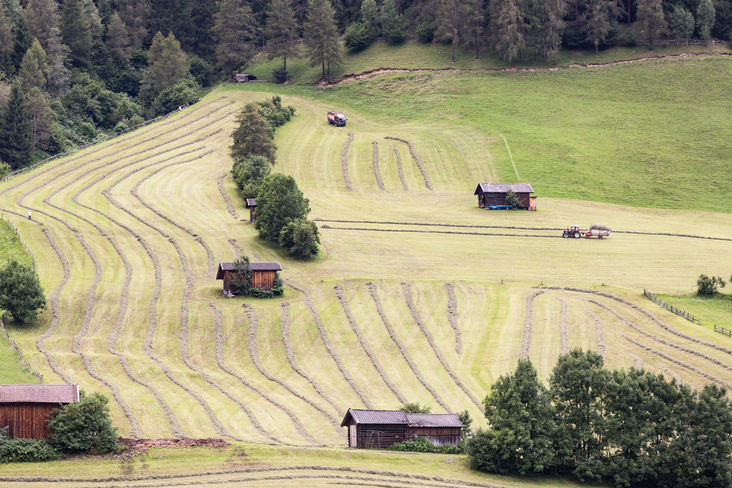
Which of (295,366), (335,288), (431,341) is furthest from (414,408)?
(335,288)

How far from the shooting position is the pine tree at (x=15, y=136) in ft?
522

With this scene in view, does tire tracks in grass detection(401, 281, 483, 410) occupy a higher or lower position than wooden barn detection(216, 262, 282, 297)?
lower

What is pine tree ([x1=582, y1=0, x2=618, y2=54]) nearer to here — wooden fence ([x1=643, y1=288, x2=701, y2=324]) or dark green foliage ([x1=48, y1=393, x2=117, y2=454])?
wooden fence ([x1=643, y1=288, x2=701, y2=324])

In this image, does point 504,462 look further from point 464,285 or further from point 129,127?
point 129,127

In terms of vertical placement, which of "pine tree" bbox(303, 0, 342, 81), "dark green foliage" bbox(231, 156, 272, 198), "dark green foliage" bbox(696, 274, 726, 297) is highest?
"pine tree" bbox(303, 0, 342, 81)

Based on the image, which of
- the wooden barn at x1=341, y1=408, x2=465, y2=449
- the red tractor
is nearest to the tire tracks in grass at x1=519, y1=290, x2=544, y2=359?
the wooden barn at x1=341, y1=408, x2=465, y2=449

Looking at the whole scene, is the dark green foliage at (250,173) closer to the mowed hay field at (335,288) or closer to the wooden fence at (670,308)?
the mowed hay field at (335,288)

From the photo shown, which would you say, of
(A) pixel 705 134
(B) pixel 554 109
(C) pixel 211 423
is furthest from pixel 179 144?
(C) pixel 211 423

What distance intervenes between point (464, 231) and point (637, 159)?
40.5 metres

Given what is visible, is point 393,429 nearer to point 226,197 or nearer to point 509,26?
point 226,197

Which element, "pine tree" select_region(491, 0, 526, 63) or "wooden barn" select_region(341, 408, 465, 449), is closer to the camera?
"wooden barn" select_region(341, 408, 465, 449)

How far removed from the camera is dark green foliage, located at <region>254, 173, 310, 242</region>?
411 ft

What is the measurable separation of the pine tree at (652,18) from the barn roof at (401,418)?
13316 cm

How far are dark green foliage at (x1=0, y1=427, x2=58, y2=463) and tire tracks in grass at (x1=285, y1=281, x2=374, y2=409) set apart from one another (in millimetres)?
26475
